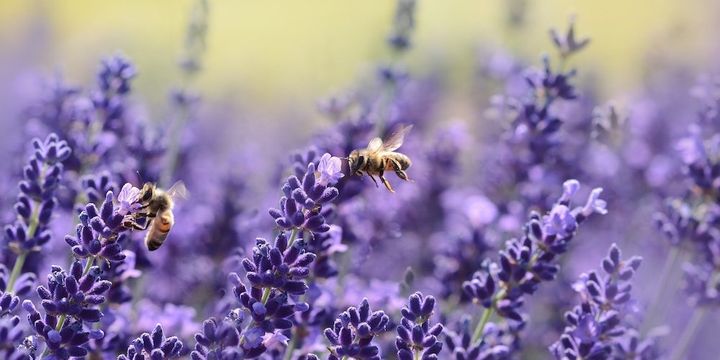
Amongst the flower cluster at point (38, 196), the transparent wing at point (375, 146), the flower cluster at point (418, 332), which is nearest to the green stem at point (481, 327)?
the flower cluster at point (418, 332)

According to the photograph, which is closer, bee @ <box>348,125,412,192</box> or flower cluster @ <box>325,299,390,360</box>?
flower cluster @ <box>325,299,390,360</box>

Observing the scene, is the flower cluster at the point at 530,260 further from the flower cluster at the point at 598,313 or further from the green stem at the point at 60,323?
the green stem at the point at 60,323

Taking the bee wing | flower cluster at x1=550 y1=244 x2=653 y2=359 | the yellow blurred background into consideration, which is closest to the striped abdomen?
the bee wing

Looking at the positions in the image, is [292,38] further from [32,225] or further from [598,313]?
[598,313]

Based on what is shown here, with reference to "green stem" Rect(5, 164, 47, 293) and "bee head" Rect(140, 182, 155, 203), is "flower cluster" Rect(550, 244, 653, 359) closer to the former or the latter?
"bee head" Rect(140, 182, 155, 203)

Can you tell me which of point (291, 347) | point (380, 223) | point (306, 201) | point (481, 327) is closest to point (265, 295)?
point (306, 201)

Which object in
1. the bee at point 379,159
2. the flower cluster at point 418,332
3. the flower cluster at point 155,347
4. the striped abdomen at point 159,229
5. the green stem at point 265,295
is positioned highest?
the bee at point 379,159

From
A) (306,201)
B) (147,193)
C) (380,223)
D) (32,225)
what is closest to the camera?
(306,201)
